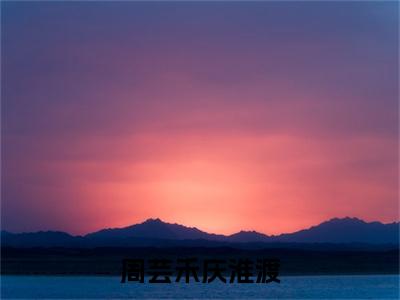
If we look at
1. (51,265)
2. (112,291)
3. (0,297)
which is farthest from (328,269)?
(0,297)

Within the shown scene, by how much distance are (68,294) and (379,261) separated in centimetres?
3945

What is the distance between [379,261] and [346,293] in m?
34.5

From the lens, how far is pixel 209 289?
46.6 m

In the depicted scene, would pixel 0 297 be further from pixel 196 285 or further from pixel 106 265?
pixel 106 265

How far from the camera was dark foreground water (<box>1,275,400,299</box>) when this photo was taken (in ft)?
144

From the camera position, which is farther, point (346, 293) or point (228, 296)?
point (346, 293)

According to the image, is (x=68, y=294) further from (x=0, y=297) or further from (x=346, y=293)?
(x=346, y=293)

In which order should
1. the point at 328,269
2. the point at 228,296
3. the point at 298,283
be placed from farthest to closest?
the point at 328,269
the point at 298,283
the point at 228,296

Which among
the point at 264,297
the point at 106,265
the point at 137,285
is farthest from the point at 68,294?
the point at 106,265

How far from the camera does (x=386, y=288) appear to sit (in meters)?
49.0

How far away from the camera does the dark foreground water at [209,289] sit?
4381cm

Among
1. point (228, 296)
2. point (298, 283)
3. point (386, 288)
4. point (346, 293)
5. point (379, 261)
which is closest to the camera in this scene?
point (228, 296)

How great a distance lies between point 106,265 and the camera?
7356cm

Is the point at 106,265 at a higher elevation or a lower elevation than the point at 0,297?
higher
